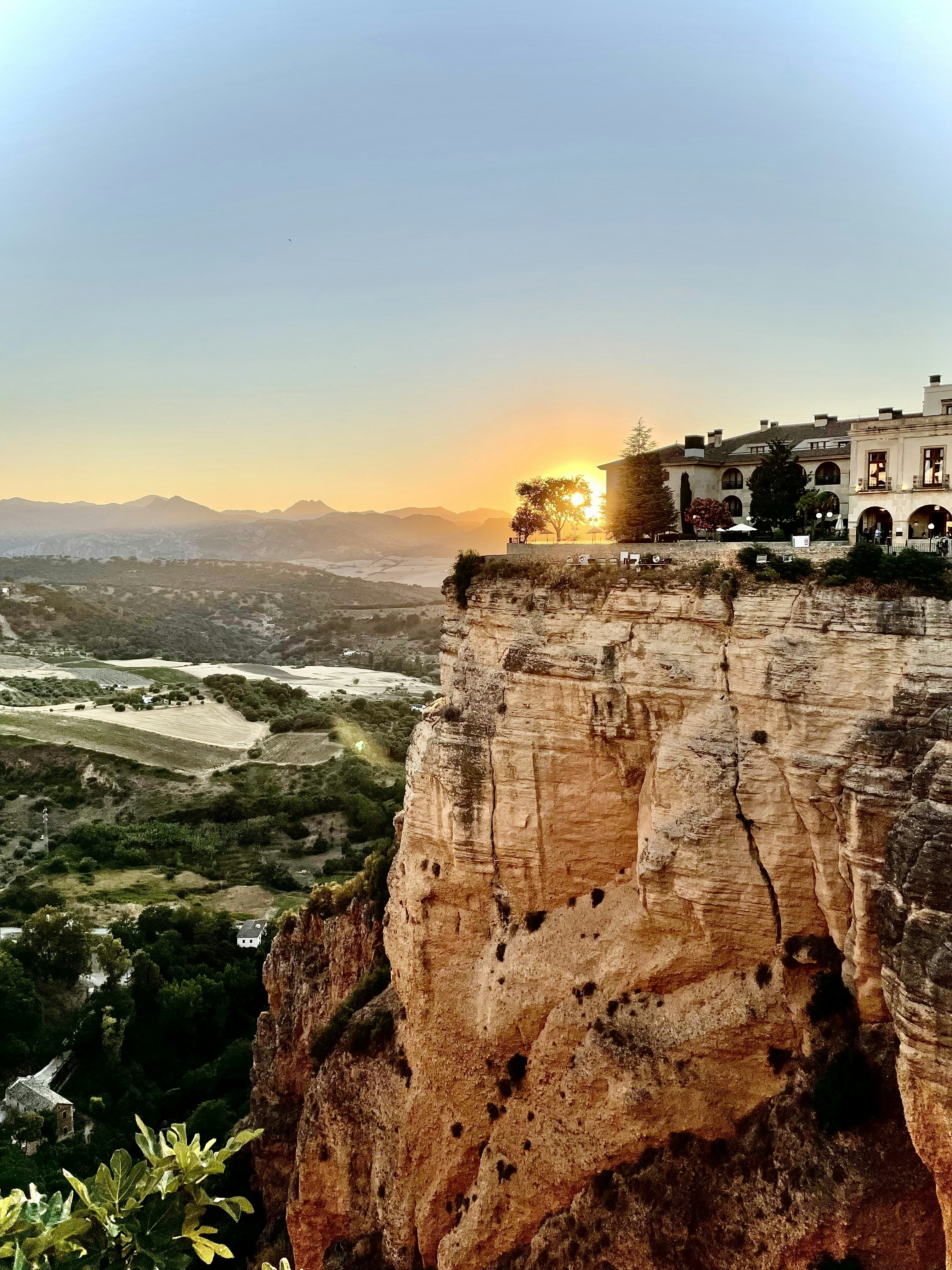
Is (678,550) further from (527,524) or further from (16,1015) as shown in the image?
(16,1015)

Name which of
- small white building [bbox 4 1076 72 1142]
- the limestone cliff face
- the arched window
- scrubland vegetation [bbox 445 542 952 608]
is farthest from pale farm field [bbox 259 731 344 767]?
scrubland vegetation [bbox 445 542 952 608]

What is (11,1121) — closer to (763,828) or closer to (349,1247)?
(349,1247)

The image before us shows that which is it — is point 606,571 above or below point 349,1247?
above

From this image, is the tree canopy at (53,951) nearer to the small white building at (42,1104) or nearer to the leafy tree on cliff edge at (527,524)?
the small white building at (42,1104)

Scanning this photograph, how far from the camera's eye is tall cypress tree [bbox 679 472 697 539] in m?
33.2

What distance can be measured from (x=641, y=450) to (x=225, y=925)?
36.6 meters

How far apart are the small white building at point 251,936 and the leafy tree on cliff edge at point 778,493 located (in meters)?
36.9

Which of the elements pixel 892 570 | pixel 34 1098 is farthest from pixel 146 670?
pixel 892 570

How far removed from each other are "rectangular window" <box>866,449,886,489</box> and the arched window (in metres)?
4.42

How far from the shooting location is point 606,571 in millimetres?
25172

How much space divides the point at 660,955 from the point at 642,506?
14.2 m

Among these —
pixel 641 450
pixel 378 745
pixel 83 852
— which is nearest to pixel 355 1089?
pixel 641 450

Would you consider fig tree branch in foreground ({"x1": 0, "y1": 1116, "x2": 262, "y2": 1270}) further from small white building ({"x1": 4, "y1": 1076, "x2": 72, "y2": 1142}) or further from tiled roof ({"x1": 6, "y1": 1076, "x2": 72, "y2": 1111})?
tiled roof ({"x1": 6, "y1": 1076, "x2": 72, "y2": 1111})

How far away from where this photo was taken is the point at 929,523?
84.2 ft
